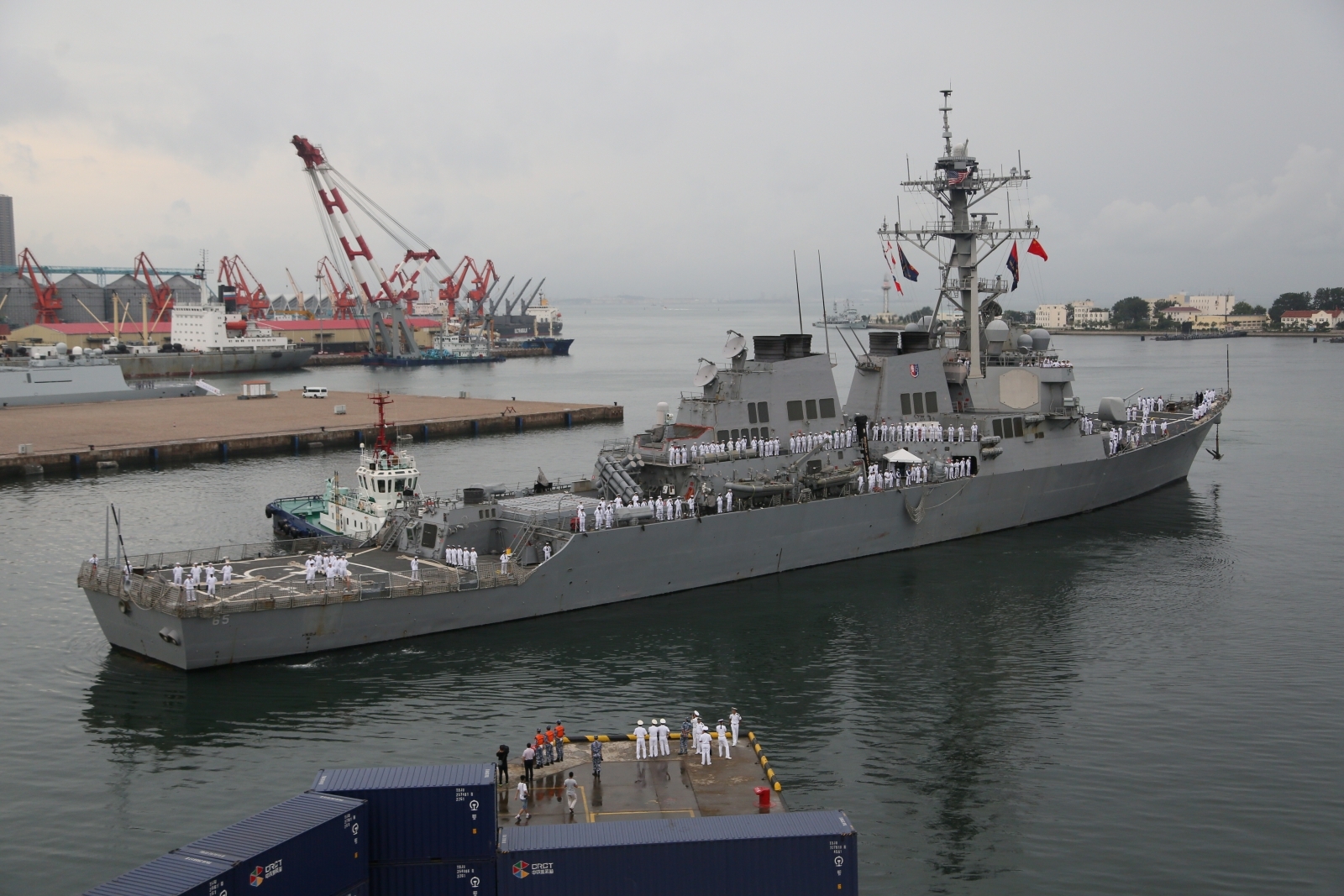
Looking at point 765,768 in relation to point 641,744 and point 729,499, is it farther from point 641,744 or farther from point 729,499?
point 729,499

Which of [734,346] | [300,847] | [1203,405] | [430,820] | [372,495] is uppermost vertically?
[734,346]

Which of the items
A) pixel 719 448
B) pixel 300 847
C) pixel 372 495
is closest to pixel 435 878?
pixel 300 847

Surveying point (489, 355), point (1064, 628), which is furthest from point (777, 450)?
point (489, 355)

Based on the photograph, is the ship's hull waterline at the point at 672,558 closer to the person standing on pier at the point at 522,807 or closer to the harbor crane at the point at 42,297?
the person standing on pier at the point at 522,807

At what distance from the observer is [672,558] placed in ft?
98.1

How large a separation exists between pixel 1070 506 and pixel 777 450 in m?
12.8

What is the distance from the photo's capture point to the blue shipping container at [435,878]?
46.8 ft

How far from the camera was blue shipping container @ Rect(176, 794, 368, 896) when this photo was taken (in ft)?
42.2

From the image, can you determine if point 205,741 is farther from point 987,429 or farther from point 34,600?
point 987,429

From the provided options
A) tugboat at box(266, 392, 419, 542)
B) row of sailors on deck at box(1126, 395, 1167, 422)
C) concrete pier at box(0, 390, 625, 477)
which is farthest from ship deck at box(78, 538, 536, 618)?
row of sailors on deck at box(1126, 395, 1167, 422)

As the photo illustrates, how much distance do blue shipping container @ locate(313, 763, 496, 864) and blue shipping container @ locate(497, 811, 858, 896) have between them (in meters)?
0.68

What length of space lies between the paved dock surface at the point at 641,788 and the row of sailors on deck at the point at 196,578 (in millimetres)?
9619

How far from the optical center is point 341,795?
14.4 metres

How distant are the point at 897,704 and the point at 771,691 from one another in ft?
8.76
